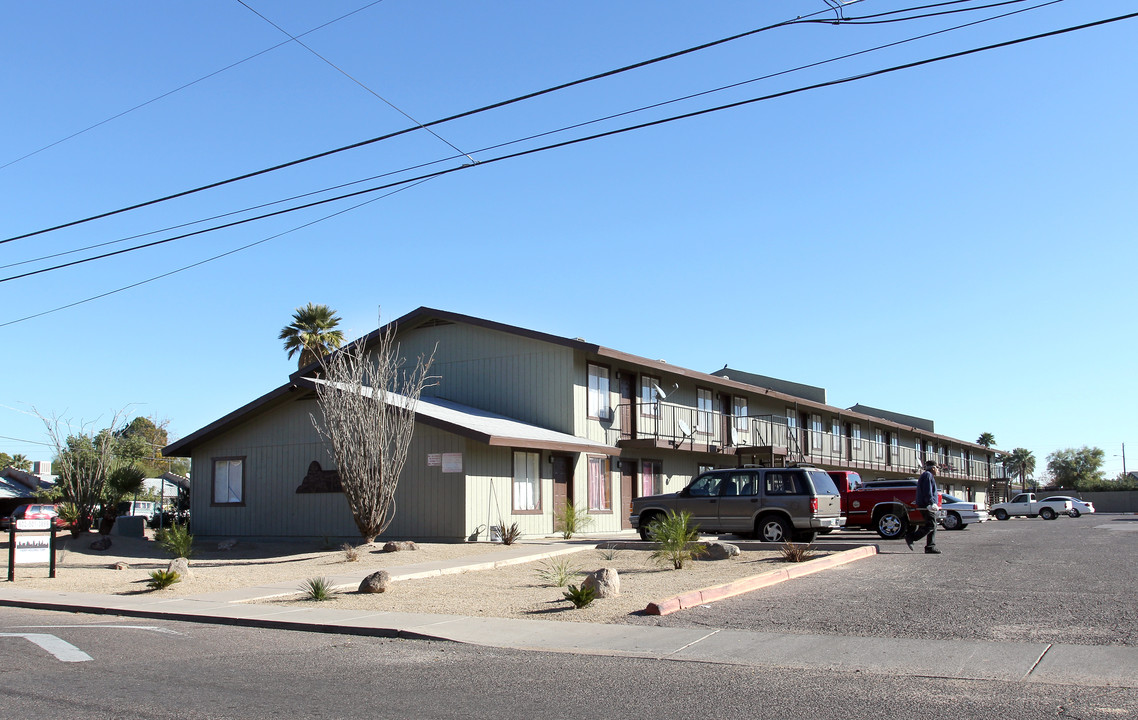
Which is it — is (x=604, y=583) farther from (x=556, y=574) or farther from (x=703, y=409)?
(x=703, y=409)

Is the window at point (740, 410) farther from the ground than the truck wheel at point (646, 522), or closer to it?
farther from the ground

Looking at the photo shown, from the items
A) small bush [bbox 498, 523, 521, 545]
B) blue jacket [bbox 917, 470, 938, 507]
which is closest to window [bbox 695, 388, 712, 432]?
small bush [bbox 498, 523, 521, 545]

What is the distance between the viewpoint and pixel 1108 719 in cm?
598

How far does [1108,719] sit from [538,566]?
12.0m

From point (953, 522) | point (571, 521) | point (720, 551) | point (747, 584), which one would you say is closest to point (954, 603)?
point (747, 584)

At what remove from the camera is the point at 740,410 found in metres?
36.5

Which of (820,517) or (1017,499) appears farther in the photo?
(1017,499)

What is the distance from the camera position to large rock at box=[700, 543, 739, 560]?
16828 millimetres

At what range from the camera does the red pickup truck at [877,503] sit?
22.8 m

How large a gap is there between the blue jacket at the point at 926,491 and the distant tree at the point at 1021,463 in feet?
348

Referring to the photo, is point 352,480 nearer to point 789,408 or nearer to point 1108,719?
point 1108,719

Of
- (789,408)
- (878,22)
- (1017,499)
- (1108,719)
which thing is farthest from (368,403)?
(1017,499)

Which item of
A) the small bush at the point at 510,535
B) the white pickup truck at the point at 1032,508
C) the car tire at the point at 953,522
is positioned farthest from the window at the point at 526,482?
the white pickup truck at the point at 1032,508

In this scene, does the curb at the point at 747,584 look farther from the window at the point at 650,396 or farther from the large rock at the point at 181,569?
the window at the point at 650,396
